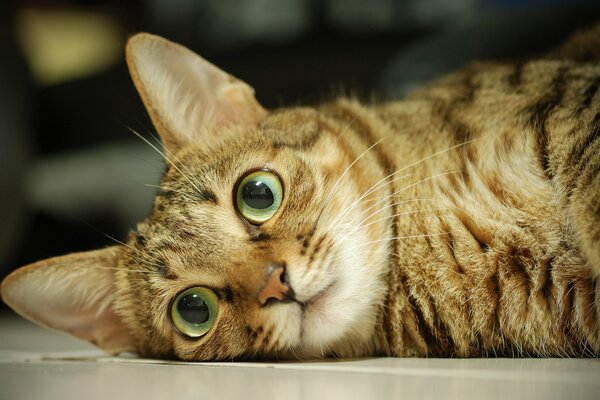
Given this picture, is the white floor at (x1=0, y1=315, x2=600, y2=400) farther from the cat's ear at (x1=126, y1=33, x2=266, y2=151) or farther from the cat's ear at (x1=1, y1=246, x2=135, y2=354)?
the cat's ear at (x1=126, y1=33, x2=266, y2=151)

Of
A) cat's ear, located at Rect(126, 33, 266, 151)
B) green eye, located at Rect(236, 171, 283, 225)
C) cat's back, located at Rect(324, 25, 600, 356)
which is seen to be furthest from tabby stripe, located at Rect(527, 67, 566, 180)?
cat's ear, located at Rect(126, 33, 266, 151)

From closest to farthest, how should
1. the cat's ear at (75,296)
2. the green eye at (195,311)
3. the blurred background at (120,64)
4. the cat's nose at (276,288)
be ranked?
the cat's nose at (276,288)
the green eye at (195,311)
the cat's ear at (75,296)
the blurred background at (120,64)

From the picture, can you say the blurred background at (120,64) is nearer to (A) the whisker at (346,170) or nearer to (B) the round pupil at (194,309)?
(A) the whisker at (346,170)

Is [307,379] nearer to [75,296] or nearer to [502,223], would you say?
[502,223]

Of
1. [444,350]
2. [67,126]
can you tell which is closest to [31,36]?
[67,126]

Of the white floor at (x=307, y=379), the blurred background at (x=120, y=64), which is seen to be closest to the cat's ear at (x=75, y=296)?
the white floor at (x=307, y=379)
